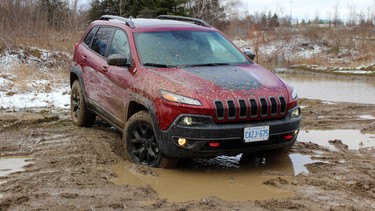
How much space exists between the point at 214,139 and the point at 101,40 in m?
3.00

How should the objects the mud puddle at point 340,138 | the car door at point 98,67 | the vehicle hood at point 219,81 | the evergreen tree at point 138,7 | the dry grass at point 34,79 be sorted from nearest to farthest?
the vehicle hood at point 219,81
the car door at point 98,67
the mud puddle at point 340,138
the dry grass at point 34,79
the evergreen tree at point 138,7

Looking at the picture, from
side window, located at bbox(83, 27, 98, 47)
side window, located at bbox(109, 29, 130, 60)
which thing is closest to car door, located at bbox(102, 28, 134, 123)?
side window, located at bbox(109, 29, 130, 60)

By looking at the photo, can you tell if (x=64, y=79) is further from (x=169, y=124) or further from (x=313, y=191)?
(x=313, y=191)

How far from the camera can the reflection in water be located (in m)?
12.3

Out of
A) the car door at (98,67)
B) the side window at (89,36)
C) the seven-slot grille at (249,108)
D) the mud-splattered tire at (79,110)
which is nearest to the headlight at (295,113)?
the seven-slot grille at (249,108)

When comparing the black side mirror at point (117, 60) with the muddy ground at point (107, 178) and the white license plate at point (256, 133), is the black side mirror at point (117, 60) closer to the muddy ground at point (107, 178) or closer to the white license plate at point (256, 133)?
the muddy ground at point (107, 178)

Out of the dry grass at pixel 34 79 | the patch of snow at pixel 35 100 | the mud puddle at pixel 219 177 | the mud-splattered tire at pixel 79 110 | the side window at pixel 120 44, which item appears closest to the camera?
the mud puddle at pixel 219 177

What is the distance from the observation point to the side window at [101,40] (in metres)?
7.01

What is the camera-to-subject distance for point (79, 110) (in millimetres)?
7805

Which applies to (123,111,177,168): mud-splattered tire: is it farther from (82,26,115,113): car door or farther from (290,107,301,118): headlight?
(290,107,301,118): headlight

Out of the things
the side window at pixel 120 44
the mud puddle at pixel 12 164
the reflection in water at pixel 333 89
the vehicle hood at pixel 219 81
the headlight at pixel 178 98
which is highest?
the side window at pixel 120 44

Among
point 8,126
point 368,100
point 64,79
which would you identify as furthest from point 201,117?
point 64,79

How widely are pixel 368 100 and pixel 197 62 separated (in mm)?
7216

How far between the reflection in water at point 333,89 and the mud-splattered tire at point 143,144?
7.29 metres
